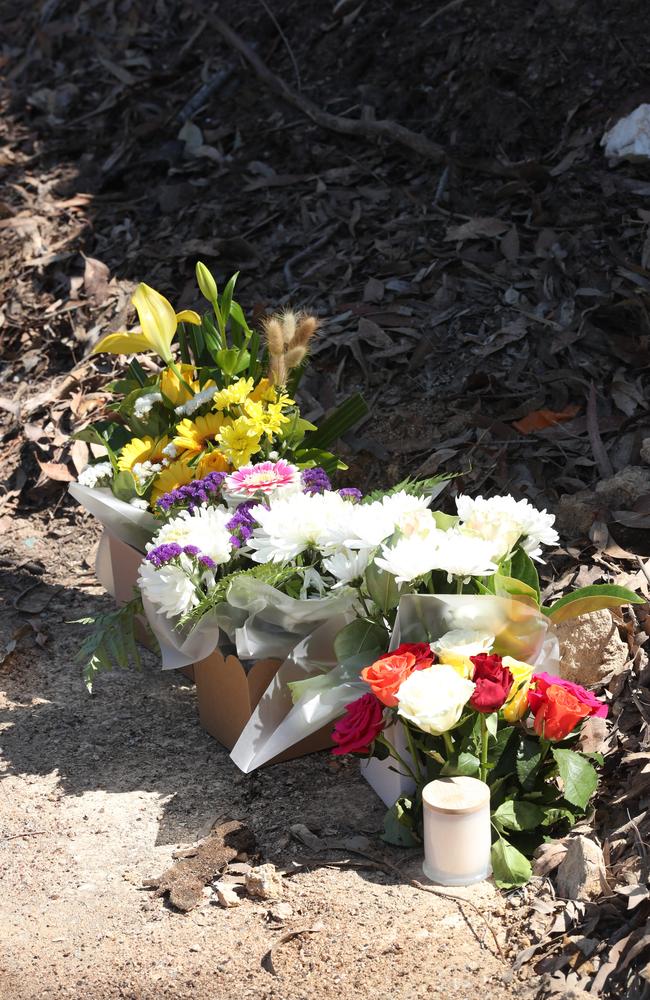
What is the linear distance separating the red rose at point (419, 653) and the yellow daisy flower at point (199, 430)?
3.30ft

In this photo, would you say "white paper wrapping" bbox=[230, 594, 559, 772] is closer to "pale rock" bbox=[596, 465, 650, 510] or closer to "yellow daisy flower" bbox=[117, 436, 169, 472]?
"pale rock" bbox=[596, 465, 650, 510]

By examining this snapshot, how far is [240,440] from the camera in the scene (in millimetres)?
2869

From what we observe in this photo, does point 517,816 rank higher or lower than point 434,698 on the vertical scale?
lower

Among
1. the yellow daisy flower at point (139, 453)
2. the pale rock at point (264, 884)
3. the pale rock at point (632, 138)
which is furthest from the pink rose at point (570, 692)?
the pale rock at point (632, 138)

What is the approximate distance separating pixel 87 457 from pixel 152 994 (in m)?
2.30

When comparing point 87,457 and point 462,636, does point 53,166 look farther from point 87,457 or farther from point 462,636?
point 462,636

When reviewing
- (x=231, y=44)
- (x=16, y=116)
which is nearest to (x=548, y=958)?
(x=231, y=44)

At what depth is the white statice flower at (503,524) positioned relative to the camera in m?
2.34

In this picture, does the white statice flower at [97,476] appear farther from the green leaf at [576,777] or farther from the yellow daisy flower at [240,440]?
the green leaf at [576,777]

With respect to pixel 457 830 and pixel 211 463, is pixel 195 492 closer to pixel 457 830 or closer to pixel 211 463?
pixel 211 463

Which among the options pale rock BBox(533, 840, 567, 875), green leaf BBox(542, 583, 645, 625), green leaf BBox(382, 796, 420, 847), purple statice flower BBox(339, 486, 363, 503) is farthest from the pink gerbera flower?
pale rock BBox(533, 840, 567, 875)

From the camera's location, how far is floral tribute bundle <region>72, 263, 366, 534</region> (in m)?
2.90

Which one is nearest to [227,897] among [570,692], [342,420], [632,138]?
[570,692]

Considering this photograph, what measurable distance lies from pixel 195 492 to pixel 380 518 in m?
0.59
